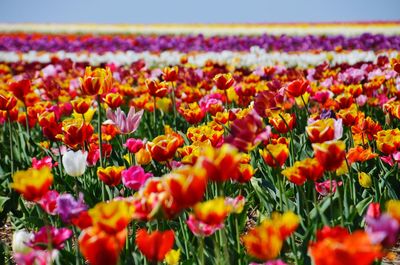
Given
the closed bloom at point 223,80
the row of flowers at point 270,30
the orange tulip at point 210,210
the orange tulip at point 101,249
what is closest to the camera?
the orange tulip at point 101,249

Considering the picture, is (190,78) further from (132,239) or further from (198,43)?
(198,43)

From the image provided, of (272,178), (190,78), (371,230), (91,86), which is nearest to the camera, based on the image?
(371,230)

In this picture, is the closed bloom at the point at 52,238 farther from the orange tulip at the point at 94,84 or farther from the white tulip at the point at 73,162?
the orange tulip at the point at 94,84

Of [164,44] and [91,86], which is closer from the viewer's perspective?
[91,86]

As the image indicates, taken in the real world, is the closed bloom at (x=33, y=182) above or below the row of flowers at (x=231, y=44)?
above

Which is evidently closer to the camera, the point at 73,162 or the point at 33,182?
the point at 33,182

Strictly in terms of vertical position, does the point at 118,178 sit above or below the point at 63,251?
above

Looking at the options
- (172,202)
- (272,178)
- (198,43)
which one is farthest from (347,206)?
(198,43)

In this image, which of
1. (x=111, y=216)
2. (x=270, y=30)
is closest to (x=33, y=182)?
(x=111, y=216)

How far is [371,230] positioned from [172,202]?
1.44ft

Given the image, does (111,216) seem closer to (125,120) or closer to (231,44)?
(125,120)

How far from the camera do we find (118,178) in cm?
192

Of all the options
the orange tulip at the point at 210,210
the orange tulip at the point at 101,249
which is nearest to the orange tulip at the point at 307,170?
the orange tulip at the point at 210,210

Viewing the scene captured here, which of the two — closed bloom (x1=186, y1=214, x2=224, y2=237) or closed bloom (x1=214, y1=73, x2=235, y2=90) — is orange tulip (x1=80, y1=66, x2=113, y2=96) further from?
closed bloom (x1=186, y1=214, x2=224, y2=237)
